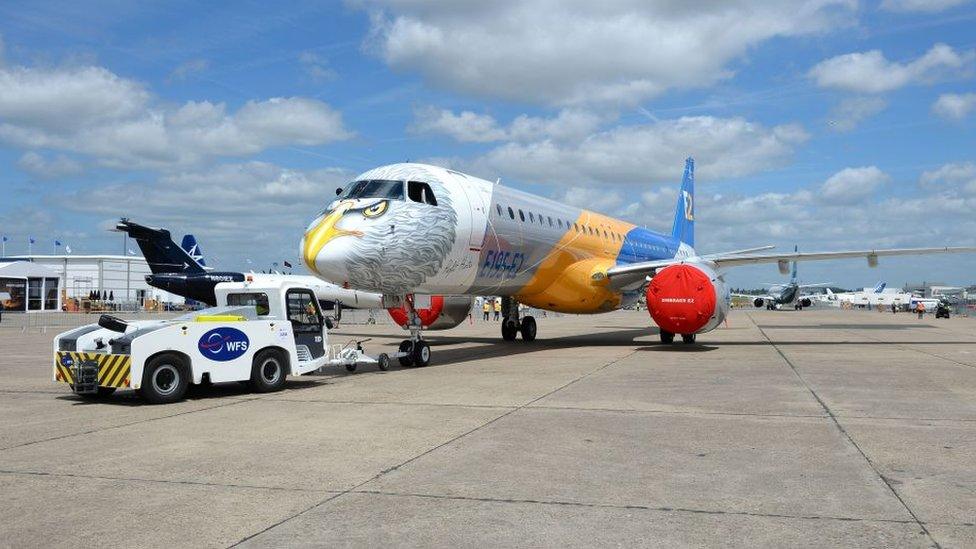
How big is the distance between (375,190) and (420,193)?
91 cm

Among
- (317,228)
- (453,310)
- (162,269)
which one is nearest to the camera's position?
(317,228)

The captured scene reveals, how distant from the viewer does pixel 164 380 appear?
10.6 meters

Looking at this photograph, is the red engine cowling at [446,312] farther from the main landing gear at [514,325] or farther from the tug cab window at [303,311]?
the tug cab window at [303,311]

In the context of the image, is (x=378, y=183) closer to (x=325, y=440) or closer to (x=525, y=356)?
(x=525, y=356)

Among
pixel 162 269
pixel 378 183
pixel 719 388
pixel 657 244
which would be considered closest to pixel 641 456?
pixel 719 388

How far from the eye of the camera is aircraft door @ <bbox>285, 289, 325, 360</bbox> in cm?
1271

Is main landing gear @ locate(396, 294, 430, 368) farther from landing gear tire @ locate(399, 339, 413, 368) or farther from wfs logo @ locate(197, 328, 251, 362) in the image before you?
wfs logo @ locate(197, 328, 251, 362)

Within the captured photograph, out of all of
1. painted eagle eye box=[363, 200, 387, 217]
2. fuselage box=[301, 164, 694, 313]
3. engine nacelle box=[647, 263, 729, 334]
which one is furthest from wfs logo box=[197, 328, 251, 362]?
engine nacelle box=[647, 263, 729, 334]

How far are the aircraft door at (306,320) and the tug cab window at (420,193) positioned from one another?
3.12m

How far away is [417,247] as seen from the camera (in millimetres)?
14664

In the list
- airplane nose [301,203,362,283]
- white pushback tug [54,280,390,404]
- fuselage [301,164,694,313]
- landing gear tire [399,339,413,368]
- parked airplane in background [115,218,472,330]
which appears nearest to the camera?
white pushback tug [54,280,390,404]

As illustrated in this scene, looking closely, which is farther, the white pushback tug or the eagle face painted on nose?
the eagle face painted on nose

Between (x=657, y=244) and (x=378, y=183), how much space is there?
624 inches

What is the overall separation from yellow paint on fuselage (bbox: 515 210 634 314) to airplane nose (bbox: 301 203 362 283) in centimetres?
720
